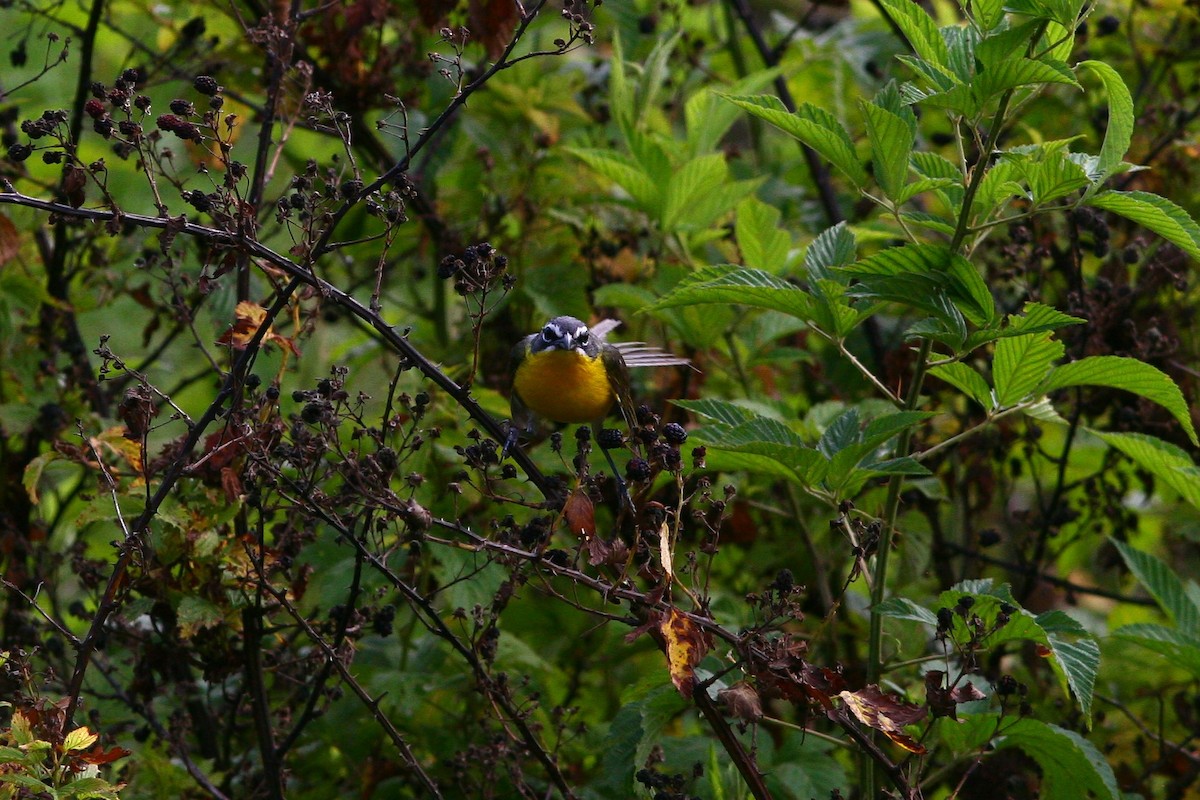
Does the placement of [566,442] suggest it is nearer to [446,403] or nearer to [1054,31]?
[446,403]

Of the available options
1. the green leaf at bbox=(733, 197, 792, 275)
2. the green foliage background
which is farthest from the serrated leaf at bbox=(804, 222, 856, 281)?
the green leaf at bbox=(733, 197, 792, 275)

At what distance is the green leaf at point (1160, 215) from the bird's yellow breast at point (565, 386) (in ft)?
4.38

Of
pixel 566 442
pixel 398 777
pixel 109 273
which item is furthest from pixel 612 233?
pixel 398 777

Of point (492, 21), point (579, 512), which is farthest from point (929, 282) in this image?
point (492, 21)

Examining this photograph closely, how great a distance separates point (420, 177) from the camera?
158 inches

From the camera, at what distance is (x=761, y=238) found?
11.3 ft

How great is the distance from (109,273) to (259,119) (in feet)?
2.35

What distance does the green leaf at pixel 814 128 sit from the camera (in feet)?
7.59

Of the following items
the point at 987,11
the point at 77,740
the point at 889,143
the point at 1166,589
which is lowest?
the point at 1166,589

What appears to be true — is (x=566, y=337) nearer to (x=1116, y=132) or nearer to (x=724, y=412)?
(x=724, y=412)

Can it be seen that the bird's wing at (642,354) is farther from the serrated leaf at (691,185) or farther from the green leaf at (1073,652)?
the green leaf at (1073,652)

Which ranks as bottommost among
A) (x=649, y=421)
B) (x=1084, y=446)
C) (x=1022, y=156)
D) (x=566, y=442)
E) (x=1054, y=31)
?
(x=1084, y=446)

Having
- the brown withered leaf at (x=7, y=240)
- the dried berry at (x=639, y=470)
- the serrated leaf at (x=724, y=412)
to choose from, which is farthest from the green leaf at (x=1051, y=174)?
the brown withered leaf at (x=7, y=240)

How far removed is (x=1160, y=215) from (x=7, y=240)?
2666 millimetres
